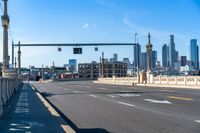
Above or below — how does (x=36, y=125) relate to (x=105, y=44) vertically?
below

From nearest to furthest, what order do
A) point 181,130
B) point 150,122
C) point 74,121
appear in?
point 181,130
point 150,122
point 74,121

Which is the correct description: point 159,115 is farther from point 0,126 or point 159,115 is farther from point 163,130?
point 0,126

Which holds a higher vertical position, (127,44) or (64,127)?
(127,44)

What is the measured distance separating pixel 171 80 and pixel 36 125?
4624 cm

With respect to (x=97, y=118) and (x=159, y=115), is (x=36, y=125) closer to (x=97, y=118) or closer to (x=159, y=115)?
(x=97, y=118)

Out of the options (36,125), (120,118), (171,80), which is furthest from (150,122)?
(171,80)

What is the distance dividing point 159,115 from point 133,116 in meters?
0.91

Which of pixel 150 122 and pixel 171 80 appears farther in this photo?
pixel 171 80

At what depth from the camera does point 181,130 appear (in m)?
11.1

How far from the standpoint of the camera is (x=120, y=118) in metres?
14.4

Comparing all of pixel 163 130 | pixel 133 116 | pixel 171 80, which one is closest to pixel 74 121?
pixel 133 116

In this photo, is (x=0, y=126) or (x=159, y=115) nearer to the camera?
(x=0, y=126)

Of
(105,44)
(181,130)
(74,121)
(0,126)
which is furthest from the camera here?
(105,44)

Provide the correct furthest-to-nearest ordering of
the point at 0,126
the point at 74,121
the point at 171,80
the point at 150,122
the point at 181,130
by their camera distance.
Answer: the point at 171,80
the point at 74,121
the point at 150,122
the point at 0,126
the point at 181,130
